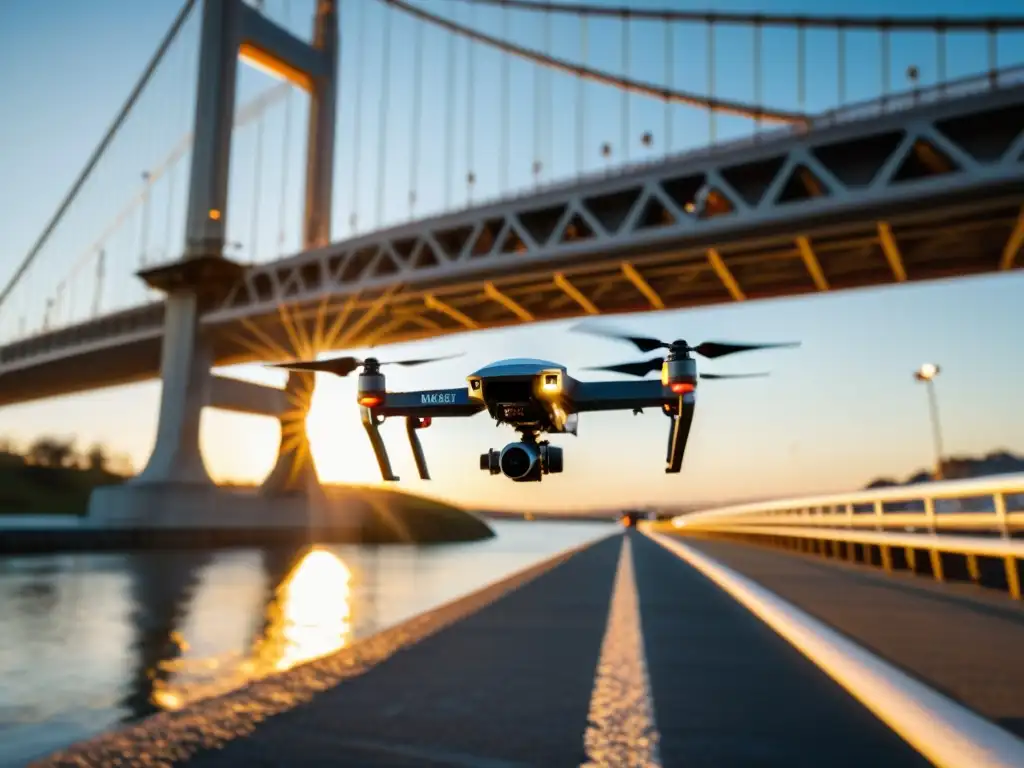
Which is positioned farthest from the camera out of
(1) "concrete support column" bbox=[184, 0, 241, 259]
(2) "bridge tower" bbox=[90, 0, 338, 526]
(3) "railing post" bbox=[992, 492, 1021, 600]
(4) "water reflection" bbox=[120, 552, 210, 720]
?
(1) "concrete support column" bbox=[184, 0, 241, 259]

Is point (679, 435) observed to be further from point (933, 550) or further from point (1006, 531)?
point (933, 550)

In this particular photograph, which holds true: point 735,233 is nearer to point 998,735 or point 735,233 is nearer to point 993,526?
point 993,526

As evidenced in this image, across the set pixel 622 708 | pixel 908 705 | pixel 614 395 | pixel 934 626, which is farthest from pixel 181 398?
pixel 614 395

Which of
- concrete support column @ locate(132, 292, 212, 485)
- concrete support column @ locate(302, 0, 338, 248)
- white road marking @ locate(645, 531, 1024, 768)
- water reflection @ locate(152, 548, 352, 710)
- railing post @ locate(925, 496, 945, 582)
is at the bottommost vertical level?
water reflection @ locate(152, 548, 352, 710)

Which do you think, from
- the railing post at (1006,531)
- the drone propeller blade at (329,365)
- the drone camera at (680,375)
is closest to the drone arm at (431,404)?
the drone propeller blade at (329,365)

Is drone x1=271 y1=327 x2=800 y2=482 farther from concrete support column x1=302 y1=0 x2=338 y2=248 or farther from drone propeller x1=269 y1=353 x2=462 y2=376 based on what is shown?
concrete support column x1=302 y1=0 x2=338 y2=248

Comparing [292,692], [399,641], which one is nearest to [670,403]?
[292,692]

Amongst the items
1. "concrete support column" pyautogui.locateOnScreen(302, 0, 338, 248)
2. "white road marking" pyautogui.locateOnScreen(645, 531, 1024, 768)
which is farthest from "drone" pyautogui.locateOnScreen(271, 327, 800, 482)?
"concrete support column" pyautogui.locateOnScreen(302, 0, 338, 248)
